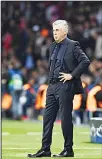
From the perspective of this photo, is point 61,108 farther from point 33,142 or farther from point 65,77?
point 33,142

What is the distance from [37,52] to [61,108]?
1895 centimetres

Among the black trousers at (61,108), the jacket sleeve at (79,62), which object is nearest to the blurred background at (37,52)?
the black trousers at (61,108)

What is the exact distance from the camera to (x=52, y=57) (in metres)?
13.7

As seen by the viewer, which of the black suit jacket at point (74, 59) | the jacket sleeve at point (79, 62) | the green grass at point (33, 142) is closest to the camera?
the jacket sleeve at point (79, 62)

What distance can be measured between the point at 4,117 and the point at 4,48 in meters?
5.72

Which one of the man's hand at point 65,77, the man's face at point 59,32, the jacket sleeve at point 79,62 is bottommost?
the man's hand at point 65,77

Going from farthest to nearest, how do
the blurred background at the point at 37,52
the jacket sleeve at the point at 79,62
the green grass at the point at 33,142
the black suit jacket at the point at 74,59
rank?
the blurred background at the point at 37,52 → the green grass at the point at 33,142 → the black suit jacket at the point at 74,59 → the jacket sleeve at the point at 79,62

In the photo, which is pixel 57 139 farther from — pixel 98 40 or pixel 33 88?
pixel 98 40

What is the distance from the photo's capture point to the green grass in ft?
47.1

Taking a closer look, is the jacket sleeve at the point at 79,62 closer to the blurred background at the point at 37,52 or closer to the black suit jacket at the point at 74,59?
the black suit jacket at the point at 74,59

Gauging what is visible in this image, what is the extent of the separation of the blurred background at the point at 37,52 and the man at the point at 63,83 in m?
9.00

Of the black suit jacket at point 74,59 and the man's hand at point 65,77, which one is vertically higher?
the black suit jacket at point 74,59

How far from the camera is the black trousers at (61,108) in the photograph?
1348 cm

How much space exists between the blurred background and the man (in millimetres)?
9001
